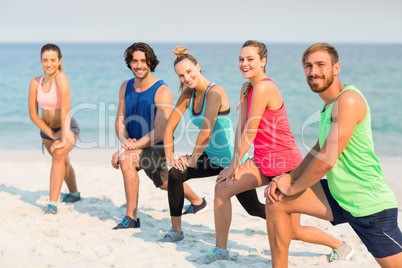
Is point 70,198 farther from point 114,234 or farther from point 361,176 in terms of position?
point 361,176

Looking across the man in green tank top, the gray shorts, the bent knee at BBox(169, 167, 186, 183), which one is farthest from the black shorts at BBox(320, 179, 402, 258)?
the gray shorts

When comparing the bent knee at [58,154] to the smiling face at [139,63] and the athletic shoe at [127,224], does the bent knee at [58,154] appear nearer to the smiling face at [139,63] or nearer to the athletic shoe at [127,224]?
the athletic shoe at [127,224]

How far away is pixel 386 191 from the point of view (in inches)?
112

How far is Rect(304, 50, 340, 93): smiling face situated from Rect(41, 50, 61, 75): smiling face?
335 centimetres

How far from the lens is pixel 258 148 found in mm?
3781

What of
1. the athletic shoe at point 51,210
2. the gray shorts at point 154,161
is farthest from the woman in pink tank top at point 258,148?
the athletic shoe at point 51,210

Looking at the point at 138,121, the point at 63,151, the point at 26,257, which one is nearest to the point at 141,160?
the point at 138,121

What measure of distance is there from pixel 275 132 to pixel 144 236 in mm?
1810

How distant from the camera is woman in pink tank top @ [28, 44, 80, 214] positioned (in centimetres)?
522

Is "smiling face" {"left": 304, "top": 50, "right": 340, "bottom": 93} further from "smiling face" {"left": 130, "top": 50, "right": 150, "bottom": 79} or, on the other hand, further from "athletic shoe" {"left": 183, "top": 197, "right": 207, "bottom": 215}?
"athletic shoe" {"left": 183, "top": 197, "right": 207, "bottom": 215}

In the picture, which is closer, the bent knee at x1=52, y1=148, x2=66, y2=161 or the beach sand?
the beach sand

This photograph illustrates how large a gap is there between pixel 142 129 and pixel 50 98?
1243 mm

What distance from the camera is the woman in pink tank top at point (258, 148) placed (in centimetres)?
361

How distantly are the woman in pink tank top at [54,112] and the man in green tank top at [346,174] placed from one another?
305cm
